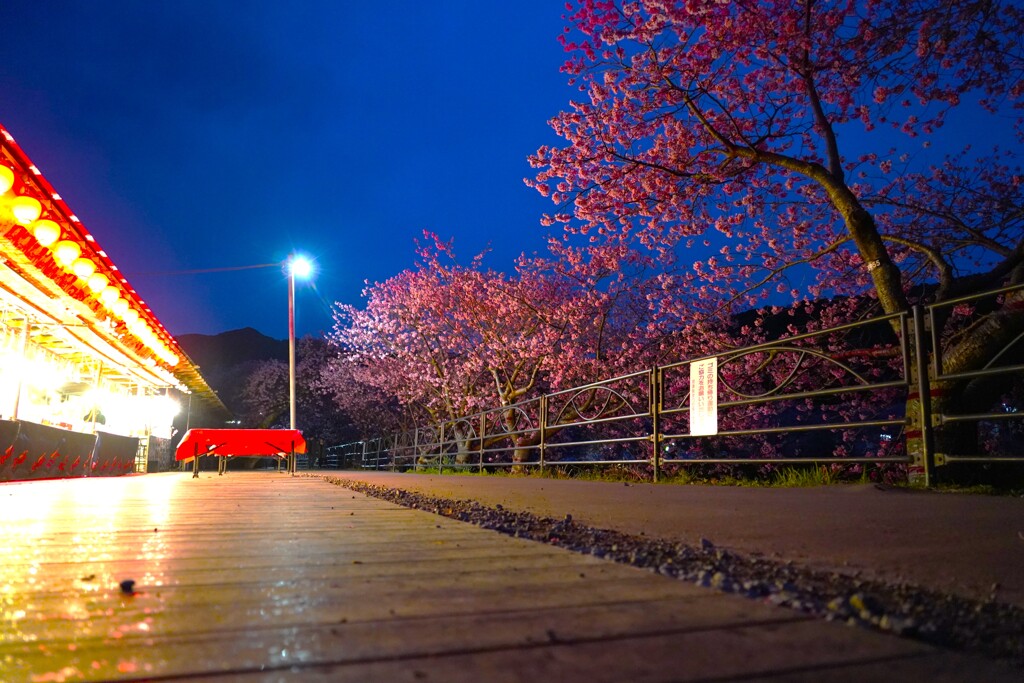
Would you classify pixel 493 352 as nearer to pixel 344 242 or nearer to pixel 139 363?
pixel 139 363

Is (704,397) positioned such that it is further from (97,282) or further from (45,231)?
(97,282)

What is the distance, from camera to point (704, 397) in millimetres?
5109

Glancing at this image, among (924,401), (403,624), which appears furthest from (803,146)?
(403,624)

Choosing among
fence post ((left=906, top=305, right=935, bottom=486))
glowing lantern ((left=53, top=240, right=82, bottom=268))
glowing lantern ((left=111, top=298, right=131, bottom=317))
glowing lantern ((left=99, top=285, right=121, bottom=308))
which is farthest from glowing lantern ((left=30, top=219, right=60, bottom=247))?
fence post ((left=906, top=305, right=935, bottom=486))

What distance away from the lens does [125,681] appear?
0.72 m

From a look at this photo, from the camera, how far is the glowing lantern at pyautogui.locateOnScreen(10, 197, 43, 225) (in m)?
5.72

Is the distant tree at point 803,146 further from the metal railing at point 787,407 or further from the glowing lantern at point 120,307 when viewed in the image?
the glowing lantern at point 120,307

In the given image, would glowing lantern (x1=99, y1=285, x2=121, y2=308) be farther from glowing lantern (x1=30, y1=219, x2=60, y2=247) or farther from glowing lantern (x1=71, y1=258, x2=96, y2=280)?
glowing lantern (x1=30, y1=219, x2=60, y2=247)

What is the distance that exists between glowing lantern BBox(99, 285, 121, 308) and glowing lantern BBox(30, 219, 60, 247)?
2179 mm

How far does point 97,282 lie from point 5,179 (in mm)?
3169

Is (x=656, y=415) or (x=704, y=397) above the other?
(x=704, y=397)

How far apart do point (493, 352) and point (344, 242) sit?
5801cm

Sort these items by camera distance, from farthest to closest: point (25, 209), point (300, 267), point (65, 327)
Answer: point (300, 267) → point (65, 327) → point (25, 209)

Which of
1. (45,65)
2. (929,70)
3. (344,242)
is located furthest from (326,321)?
(929,70)
